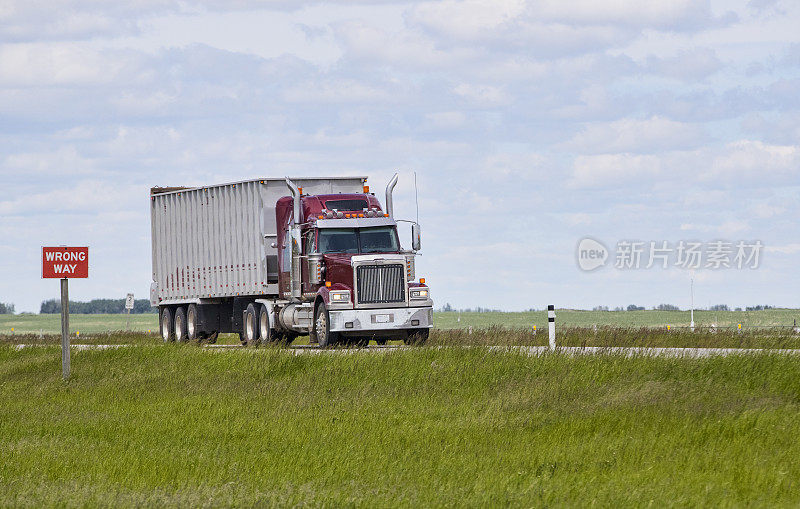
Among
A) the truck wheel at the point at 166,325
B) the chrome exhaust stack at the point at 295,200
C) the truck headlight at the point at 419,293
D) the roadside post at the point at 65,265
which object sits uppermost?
the chrome exhaust stack at the point at 295,200

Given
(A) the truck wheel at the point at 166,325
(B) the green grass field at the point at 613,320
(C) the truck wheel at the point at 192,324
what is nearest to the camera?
(C) the truck wheel at the point at 192,324

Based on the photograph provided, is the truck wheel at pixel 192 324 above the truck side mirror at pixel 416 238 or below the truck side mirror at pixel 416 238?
below

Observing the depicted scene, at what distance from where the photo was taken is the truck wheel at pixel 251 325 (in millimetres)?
30141

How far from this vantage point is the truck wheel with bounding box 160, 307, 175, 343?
36.3 metres

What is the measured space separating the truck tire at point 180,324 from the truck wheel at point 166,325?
610 mm

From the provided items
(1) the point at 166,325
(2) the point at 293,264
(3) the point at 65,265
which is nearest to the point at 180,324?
(1) the point at 166,325

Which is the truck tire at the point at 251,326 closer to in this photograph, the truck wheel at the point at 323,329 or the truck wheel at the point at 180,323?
the truck wheel at the point at 323,329

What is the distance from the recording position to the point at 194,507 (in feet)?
29.9

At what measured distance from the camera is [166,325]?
121 ft

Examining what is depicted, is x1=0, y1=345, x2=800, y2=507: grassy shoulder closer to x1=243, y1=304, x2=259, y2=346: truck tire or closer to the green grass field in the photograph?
x1=243, y1=304, x2=259, y2=346: truck tire

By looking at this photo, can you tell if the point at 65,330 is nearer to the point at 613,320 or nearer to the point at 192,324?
the point at 192,324

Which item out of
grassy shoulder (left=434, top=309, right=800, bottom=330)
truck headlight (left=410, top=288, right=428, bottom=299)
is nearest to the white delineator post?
truck headlight (left=410, top=288, right=428, bottom=299)

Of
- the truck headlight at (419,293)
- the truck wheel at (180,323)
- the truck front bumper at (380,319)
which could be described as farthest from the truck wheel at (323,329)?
the truck wheel at (180,323)

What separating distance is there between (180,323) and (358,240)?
423 inches
